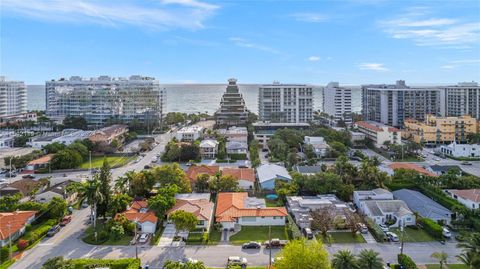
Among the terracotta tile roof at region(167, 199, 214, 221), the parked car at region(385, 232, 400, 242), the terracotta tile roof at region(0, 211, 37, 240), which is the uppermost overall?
the terracotta tile roof at region(167, 199, 214, 221)

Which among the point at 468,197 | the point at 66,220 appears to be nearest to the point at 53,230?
the point at 66,220

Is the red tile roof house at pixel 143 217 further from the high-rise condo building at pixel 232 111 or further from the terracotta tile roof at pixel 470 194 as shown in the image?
the high-rise condo building at pixel 232 111

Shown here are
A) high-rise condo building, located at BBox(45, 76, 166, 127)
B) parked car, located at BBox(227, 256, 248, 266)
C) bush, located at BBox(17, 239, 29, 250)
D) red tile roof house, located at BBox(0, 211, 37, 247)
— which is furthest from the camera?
high-rise condo building, located at BBox(45, 76, 166, 127)

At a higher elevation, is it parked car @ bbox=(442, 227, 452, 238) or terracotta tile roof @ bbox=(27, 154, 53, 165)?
terracotta tile roof @ bbox=(27, 154, 53, 165)

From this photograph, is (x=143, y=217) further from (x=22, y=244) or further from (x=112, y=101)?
(x=112, y=101)

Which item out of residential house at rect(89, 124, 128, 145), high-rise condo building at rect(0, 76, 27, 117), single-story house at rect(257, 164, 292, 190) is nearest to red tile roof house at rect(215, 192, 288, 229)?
Result: single-story house at rect(257, 164, 292, 190)

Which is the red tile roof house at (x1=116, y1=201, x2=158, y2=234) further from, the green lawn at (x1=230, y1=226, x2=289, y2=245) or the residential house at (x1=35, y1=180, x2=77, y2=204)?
the residential house at (x1=35, y1=180, x2=77, y2=204)

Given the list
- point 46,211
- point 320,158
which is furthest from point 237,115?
point 46,211
